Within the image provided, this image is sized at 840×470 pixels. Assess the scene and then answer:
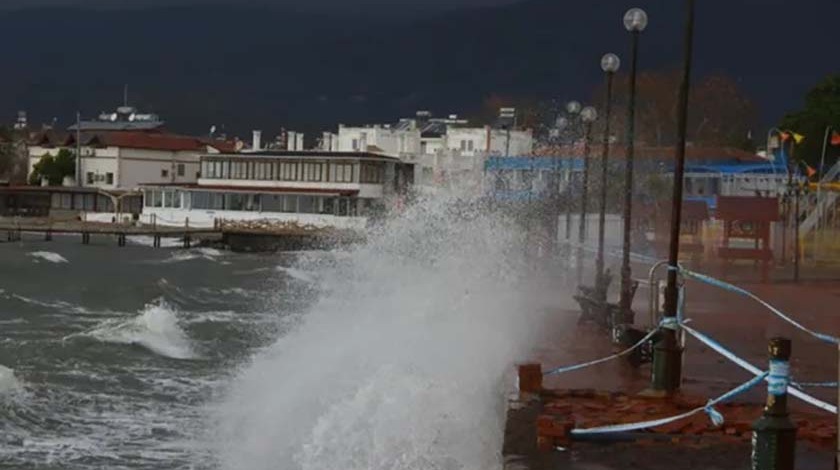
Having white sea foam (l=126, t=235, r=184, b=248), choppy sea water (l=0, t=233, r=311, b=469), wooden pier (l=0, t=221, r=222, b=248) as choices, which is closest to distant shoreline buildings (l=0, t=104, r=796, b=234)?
white sea foam (l=126, t=235, r=184, b=248)

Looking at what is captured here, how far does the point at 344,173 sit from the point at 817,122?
2999cm

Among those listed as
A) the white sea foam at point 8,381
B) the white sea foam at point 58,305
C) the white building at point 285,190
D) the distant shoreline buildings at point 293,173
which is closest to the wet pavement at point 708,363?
the white sea foam at point 8,381

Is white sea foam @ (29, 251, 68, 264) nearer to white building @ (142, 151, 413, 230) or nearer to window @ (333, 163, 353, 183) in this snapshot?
white building @ (142, 151, 413, 230)

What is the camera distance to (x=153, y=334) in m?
26.4

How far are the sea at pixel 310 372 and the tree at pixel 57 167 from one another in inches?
2410

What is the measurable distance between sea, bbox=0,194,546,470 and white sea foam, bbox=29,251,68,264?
79.0ft

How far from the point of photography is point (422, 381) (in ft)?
36.7

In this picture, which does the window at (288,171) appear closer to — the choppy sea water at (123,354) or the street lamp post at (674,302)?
the choppy sea water at (123,354)

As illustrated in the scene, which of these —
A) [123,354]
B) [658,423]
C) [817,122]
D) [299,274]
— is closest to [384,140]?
[817,122]

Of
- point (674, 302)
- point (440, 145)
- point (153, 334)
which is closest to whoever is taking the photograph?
point (674, 302)

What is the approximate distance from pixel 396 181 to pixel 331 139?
2420 cm

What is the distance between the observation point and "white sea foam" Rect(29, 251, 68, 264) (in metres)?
56.8

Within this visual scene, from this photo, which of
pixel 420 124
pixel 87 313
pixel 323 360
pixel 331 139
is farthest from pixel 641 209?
pixel 420 124

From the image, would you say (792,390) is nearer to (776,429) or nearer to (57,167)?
(776,429)
